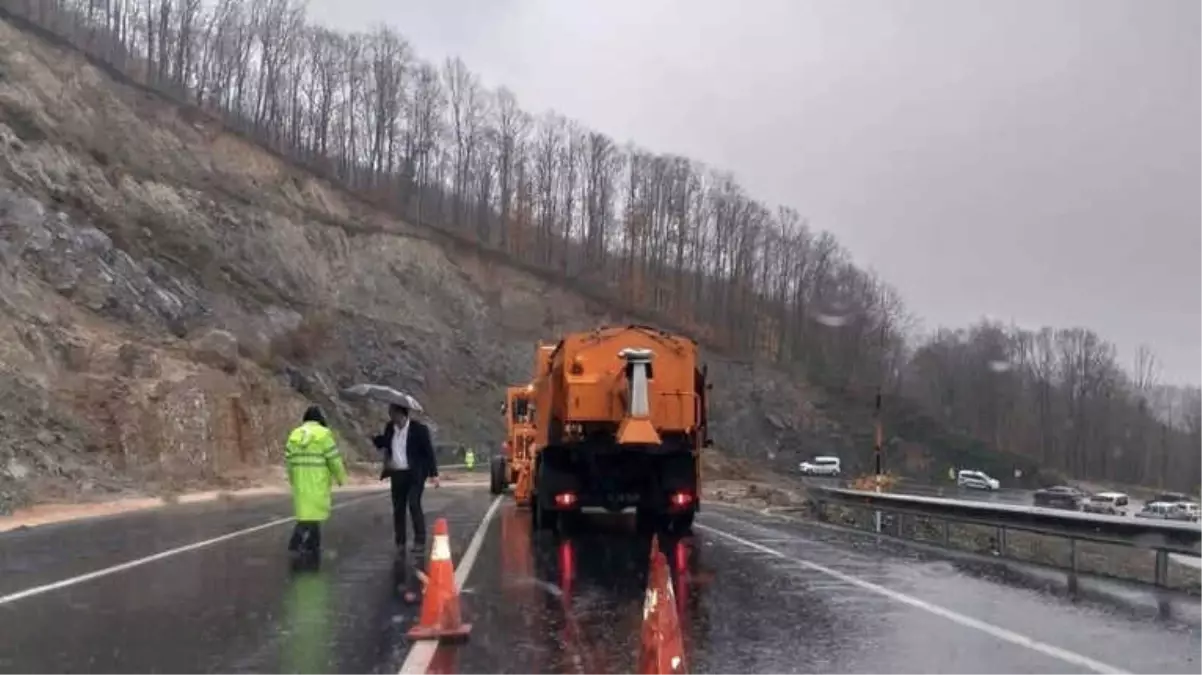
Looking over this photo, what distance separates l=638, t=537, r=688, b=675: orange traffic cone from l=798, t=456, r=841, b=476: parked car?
6451cm

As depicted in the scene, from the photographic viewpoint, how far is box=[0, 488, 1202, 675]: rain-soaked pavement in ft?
27.0

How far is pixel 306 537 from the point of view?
1487 centimetres

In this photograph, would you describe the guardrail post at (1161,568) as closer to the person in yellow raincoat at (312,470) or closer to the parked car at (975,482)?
the person in yellow raincoat at (312,470)

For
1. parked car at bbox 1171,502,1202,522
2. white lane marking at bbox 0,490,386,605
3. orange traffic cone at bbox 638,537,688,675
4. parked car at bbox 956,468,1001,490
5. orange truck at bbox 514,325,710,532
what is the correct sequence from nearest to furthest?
orange traffic cone at bbox 638,537,688,675 → white lane marking at bbox 0,490,386,605 → orange truck at bbox 514,325,710,532 → parked car at bbox 1171,502,1202,522 → parked car at bbox 956,468,1001,490

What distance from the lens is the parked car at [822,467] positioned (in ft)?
235

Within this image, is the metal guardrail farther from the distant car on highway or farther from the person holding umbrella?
the distant car on highway

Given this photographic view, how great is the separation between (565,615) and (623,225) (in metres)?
92.1

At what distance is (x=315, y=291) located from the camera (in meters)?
61.9

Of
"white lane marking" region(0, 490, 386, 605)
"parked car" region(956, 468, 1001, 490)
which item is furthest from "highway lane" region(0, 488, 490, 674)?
"parked car" region(956, 468, 1001, 490)

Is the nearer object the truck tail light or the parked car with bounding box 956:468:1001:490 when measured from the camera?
the truck tail light

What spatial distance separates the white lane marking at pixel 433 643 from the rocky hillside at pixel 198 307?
10.4 meters

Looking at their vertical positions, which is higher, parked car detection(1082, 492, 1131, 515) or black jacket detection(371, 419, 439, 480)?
black jacket detection(371, 419, 439, 480)

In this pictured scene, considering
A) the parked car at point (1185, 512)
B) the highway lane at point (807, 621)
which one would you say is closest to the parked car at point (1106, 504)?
the parked car at point (1185, 512)

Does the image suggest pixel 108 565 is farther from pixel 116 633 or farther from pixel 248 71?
pixel 248 71
